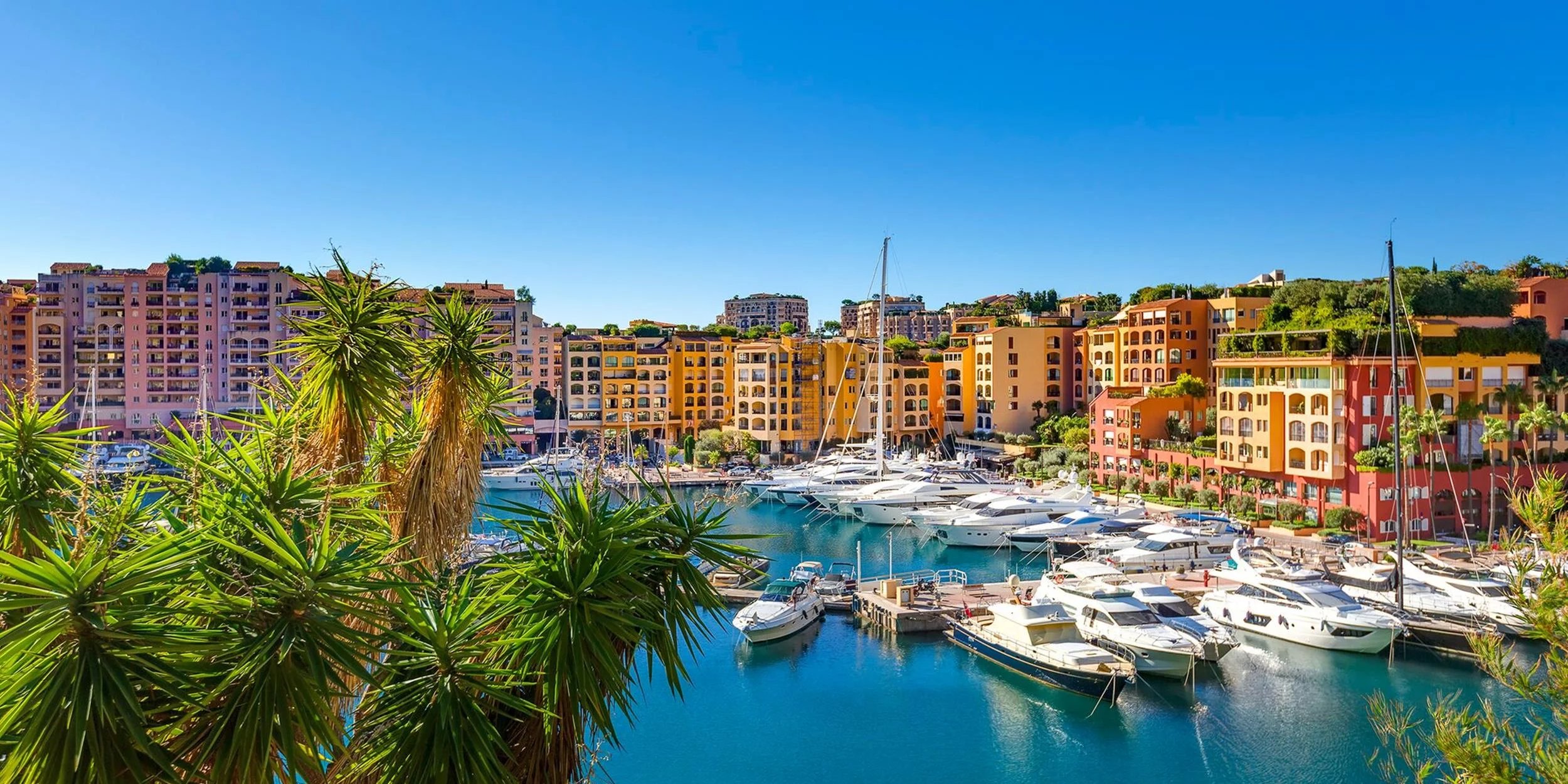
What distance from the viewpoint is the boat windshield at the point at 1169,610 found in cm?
2962

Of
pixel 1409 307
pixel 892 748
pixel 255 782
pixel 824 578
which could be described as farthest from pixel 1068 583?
pixel 255 782

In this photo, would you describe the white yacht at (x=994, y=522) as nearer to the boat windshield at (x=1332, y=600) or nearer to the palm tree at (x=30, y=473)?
the boat windshield at (x=1332, y=600)

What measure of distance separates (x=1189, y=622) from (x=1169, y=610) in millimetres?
879

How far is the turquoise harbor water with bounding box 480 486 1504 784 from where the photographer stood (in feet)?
72.6

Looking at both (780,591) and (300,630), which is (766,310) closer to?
(780,591)

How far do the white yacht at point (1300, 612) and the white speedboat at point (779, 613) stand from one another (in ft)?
42.2

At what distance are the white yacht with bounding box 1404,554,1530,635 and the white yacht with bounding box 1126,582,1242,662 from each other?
6934 mm

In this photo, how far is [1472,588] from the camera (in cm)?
3122

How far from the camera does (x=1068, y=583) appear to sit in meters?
34.1

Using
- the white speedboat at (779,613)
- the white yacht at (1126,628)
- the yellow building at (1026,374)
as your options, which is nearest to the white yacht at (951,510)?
the white speedboat at (779,613)

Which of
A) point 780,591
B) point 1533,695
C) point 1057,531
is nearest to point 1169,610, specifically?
point 780,591

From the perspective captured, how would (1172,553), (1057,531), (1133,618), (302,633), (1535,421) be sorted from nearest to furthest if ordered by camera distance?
1. (302,633)
2. (1133,618)
3. (1172,553)
4. (1535,421)
5. (1057,531)

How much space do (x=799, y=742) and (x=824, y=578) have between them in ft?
48.2

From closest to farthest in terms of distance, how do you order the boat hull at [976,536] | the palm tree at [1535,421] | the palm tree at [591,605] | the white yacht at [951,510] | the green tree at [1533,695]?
the palm tree at [591,605] → the green tree at [1533,695] → the palm tree at [1535,421] → the boat hull at [976,536] → the white yacht at [951,510]
